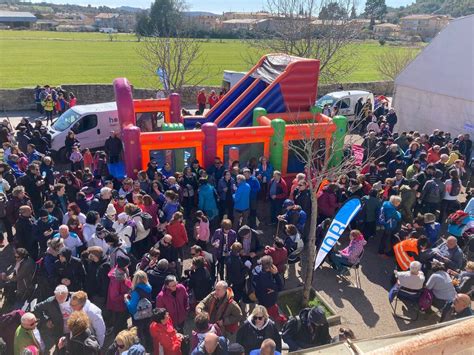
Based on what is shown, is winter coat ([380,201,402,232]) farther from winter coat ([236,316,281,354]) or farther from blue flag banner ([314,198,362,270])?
winter coat ([236,316,281,354])

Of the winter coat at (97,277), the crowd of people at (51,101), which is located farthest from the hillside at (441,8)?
the winter coat at (97,277)

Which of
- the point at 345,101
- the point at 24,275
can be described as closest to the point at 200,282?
the point at 24,275

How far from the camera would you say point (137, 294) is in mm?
5762

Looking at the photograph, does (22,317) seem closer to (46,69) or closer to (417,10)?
(46,69)

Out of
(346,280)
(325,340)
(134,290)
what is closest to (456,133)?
(346,280)

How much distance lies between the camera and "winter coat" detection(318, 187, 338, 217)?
9.45 meters

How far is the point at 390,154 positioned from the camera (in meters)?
11.6

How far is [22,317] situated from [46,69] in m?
40.7

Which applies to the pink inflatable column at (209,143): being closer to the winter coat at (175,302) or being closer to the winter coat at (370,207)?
the winter coat at (370,207)

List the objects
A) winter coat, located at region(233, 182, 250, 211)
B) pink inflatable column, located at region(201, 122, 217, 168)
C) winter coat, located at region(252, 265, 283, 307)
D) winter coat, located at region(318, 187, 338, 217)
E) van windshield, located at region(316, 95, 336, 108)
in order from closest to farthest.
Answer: winter coat, located at region(252, 265, 283, 307) < winter coat, located at region(233, 182, 250, 211) < winter coat, located at region(318, 187, 338, 217) < pink inflatable column, located at region(201, 122, 217, 168) < van windshield, located at region(316, 95, 336, 108)

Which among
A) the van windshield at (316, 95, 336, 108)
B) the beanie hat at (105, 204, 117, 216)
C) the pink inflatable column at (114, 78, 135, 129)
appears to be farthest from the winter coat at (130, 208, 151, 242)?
the van windshield at (316, 95, 336, 108)

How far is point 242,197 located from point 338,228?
8.27ft

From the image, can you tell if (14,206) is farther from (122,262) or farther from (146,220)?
(122,262)

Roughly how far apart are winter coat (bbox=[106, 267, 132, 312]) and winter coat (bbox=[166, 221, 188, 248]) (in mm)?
1570
